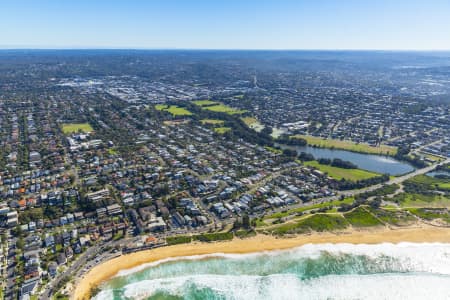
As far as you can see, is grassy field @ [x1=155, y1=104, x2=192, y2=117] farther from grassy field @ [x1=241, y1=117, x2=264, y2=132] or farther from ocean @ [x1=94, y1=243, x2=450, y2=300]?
ocean @ [x1=94, y1=243, x2=450, y2=300]

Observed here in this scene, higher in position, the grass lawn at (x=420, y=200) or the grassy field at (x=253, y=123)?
the grassy field at (x=253, y=123)

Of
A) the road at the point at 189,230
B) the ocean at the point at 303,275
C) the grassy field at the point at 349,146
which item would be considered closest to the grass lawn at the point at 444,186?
the road at the point at 189,230

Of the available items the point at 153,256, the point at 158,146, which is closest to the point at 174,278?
the point at 153,256

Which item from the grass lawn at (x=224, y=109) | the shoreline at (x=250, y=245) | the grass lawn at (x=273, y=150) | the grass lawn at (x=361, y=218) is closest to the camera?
the shoreline at (x=250, y=245)

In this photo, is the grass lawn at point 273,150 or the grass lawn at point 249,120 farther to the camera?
the grass lawn at point 249,120

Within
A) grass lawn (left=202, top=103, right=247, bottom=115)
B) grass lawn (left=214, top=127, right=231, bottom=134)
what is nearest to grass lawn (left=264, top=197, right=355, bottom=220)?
grass lawn (left=214, top=127, right=231, bottom=134)

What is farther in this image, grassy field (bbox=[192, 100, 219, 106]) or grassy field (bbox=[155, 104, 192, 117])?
grassy field (bbox=[192, 100, 219, 106])

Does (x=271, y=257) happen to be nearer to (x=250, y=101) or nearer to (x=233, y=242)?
(x=233, y=242)

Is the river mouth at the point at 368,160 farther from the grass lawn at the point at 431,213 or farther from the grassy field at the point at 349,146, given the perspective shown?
the grass lawn at the point at 431,213

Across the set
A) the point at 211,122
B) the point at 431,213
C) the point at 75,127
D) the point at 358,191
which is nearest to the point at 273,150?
the point at 358,191
